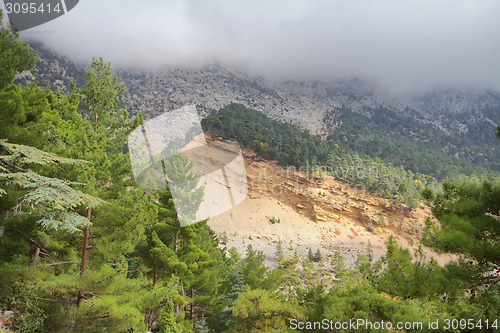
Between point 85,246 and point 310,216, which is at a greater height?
point 85,246

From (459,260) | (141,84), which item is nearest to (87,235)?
(459,260)

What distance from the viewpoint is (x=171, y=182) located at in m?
13.4

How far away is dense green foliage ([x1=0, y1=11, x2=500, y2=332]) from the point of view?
4242 millimetres

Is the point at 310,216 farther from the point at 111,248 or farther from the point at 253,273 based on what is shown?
the point at 111,248

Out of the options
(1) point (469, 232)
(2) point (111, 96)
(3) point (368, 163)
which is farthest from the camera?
(3) point (368, 163)

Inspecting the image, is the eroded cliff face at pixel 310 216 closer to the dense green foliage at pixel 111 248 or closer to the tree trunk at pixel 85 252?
the dense green foliage at pixel 111 248

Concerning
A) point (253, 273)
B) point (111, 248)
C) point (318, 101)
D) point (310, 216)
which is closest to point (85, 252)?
point (111, 248)

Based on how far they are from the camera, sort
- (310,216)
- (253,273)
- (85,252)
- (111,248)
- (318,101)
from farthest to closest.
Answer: (318,101) < (310,216) < (253,273) < (111,248) < (85,252)

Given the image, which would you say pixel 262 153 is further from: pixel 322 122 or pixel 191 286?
pixel 322 122

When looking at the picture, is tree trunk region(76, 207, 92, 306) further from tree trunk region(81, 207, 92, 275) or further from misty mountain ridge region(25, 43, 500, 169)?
misty mountain ridge region(25, 43, 500, 169)

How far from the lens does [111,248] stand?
24.3ft

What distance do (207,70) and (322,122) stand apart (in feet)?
157

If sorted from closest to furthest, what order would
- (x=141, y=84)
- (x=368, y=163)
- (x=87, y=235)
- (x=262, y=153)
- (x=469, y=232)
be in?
1. (x=469, y=232)
2. (x=87, y=235)
3. (x=262, y=153)
4. (x=368, y=163)
5. (x=141, y=84)

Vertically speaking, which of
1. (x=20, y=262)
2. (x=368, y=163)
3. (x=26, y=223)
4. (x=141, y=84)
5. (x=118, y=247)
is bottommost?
(x=368, y=163)
